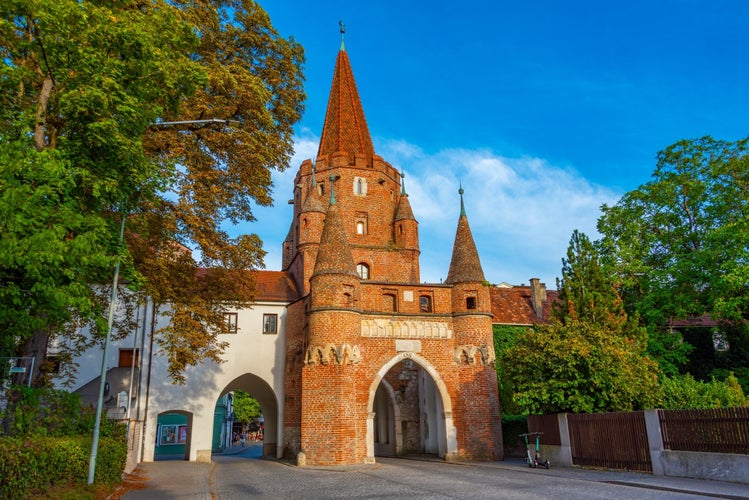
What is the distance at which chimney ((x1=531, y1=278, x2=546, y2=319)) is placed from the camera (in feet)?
117

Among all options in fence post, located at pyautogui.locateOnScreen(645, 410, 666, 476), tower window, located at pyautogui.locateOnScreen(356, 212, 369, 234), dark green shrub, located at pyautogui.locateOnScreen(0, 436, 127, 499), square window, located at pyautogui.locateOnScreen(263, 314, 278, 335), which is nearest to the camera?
dark green shrub, located at pyautogui.locateOnScreen(0, 436, 127, 499)

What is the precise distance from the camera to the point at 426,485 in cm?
1400

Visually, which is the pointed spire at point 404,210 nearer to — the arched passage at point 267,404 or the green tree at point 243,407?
the arched passage at point 267,404

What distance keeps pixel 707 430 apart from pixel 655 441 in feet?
5.54

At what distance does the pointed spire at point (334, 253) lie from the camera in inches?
933

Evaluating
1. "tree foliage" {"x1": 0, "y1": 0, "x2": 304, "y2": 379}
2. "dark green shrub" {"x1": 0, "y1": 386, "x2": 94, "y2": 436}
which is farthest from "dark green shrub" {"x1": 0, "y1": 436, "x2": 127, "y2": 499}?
"tree foliage" {"x1": 0, "y1": 0, "x2": 304, "y2": 379}

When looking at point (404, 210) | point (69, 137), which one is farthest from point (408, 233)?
point (69, 137)

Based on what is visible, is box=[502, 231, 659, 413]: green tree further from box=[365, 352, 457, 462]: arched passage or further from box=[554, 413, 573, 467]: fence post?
box=[365, 352, 457, 462]: arched passage

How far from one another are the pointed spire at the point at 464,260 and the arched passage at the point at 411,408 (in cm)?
430

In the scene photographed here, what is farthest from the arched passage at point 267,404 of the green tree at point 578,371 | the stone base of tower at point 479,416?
the green tree at point 578,371

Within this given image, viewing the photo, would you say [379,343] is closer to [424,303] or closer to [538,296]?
[424,303]

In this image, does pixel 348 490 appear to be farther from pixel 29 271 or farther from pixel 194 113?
pixel 194 113

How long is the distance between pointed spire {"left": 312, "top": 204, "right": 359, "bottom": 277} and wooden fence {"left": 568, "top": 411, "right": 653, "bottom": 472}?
10674mm

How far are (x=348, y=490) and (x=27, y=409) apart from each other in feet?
24.3
